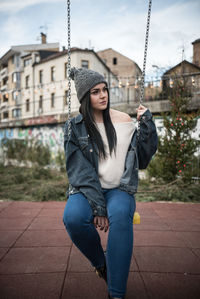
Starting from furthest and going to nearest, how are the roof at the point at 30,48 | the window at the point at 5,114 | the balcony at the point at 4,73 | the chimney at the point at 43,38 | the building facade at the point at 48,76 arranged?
the window at the point at 5,114 < the balcony at the point at 4,73 < the chimney at the point at 43,38 < the roof at the point at 30,48 < the building facade at the point at 48,76

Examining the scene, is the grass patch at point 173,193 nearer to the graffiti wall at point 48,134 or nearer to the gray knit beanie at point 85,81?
the gray knit beanie at point 85,81

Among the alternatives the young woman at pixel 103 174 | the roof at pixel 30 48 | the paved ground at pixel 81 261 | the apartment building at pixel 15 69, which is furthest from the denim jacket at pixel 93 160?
the roof at pixel 30 48

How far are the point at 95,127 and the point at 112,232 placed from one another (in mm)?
871

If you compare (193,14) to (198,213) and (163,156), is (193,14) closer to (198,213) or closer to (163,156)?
(198,213)

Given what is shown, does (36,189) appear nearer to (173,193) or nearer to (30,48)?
(173,193)

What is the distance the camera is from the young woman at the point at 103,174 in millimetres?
1621

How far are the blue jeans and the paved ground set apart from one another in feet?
1.10

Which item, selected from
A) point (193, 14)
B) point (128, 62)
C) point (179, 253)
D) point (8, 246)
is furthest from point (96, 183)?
point (128, 62)

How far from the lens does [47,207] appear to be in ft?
15.0

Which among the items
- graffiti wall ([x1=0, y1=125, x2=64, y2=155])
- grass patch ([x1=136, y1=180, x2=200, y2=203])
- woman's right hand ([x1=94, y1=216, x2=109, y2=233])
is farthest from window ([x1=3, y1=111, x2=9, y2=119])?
woman's right hand ([x1=94, y1=216, x2=109, y2=233])

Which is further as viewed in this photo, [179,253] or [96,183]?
[179,253]

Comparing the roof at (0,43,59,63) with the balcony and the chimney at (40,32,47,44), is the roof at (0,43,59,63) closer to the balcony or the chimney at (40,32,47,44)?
the chimney at (40,32,47,44)

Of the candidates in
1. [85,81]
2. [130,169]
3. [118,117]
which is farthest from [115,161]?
[85,81]

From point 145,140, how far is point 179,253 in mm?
1381
